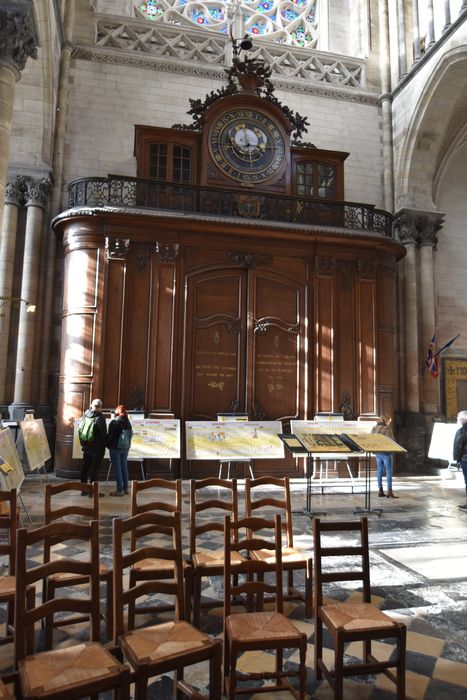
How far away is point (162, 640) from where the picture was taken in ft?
8.07

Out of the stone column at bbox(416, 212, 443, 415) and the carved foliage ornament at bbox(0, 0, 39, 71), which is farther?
A: the stone column at bbox(416, 212, 443, 415)

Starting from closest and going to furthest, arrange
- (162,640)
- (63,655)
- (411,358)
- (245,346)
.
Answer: (63,655) < (162,640) < (245,346) < (411,358)

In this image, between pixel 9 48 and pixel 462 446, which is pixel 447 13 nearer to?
pixel 9 48

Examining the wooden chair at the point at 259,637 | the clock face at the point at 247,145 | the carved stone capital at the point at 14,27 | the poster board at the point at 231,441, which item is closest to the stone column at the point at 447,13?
the clock face at the point at 247,145

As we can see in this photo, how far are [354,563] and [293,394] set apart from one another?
5.41 meters

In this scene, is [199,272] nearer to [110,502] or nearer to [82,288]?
[82,288]

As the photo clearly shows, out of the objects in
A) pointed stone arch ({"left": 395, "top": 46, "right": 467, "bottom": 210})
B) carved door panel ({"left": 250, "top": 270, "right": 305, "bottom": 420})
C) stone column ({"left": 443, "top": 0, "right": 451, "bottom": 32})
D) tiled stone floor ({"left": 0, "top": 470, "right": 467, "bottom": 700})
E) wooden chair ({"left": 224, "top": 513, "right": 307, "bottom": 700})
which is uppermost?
stone column ({"left": 443, "top": 0, "right": 451, "bottom": 32})

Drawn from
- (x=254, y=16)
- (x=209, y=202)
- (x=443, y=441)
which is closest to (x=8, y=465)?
(x=209, y=202)

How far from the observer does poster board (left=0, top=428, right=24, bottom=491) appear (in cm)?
556

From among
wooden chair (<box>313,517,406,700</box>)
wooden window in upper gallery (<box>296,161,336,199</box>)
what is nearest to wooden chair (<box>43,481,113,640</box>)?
wooden chair (<box>313,517,406,700</box>)

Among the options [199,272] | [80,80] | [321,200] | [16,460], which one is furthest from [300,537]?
[80,80]

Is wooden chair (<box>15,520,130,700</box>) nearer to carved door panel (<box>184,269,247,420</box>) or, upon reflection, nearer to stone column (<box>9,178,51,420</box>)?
carved door panel (<box>184,269,247,420</box>)

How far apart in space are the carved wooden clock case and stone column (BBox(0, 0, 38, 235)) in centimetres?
440

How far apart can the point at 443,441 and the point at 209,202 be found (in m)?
6.65
